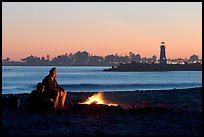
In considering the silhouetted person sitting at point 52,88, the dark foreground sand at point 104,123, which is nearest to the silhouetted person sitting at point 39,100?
the silhouetted person sitting at point 52,88

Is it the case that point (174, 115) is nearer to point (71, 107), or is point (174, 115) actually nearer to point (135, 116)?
point (135, 116)

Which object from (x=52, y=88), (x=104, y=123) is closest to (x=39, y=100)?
(x=52, y=88)

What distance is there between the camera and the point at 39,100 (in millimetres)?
15266

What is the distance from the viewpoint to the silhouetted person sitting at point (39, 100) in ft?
49.9

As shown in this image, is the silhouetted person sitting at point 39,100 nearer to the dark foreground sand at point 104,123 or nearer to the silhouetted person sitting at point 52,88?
the silhouetted person sitting at point 52,88

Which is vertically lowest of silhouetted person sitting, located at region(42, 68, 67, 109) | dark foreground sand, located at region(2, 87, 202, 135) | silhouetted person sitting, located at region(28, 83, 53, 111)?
dark foreground sand, located at region(2, 87, 202, 135)

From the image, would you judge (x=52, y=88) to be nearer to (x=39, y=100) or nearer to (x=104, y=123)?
(x=39, y=100)

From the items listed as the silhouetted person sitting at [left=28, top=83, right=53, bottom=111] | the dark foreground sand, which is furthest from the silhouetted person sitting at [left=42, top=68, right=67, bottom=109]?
the dark foreground sand

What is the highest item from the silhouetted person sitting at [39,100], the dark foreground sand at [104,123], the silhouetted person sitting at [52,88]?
the silhouetted person sitting at [52,88]

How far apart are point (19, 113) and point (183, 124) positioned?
554 centimetres

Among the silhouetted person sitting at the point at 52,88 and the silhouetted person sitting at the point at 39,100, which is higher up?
the silhouetted person sitting at the point at 52,88

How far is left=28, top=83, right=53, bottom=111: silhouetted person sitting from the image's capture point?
15.2 m

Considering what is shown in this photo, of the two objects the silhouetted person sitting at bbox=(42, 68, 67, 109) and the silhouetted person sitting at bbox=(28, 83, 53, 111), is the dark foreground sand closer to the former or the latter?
the silhouetted person sitting at bbox=(28, 83, 53, 111)

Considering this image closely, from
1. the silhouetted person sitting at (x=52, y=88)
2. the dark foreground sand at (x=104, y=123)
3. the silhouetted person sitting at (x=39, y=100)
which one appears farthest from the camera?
the silhouetted person sitting at (x=39, y=100)
